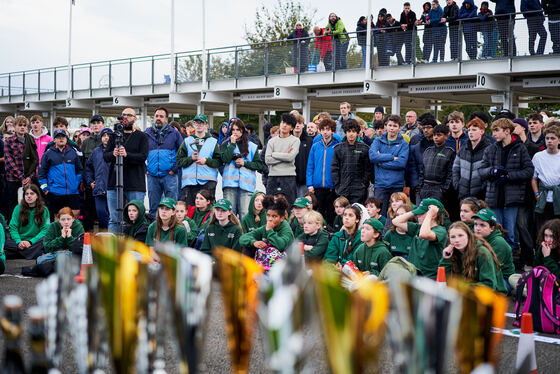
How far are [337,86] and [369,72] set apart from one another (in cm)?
302

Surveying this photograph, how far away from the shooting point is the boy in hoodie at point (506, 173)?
841 centimetres

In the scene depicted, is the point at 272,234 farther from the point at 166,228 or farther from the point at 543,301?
the point at 543,301

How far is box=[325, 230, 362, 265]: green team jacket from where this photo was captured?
26.5ft

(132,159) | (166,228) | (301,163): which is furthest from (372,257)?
(132,159)

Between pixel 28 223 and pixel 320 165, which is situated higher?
pixel 320 165

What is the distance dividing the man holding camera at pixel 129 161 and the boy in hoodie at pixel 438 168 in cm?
423

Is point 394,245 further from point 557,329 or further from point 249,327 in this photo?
point 249,327

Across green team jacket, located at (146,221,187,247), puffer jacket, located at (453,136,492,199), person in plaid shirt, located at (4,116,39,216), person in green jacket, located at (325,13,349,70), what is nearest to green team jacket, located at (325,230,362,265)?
puffer jacket, located at (453,136,492,199)

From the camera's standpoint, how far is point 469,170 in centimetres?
877

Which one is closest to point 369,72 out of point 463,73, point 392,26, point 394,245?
point 392,26

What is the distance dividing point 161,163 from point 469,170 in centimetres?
483

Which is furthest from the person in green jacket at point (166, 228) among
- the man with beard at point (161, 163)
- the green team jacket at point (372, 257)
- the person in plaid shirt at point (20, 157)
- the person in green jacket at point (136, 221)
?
the person in plaid shirt at point (20, 157)

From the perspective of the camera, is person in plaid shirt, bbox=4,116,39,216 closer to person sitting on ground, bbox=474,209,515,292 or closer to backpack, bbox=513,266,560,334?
person sitting on ground, bbox=474,209,515,292

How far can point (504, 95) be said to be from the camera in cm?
1964
